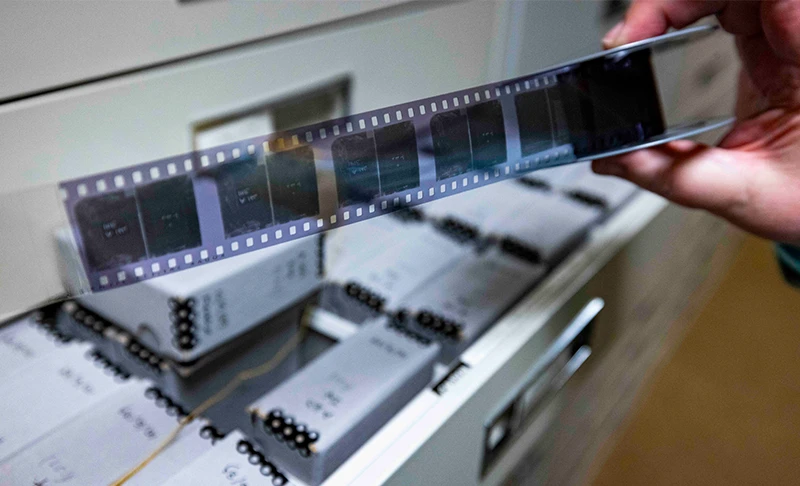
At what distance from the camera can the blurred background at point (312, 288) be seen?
1.75 feet

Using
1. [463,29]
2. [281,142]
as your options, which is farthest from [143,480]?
[463,29]

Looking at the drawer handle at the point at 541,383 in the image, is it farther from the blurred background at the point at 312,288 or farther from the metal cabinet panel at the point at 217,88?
the metal cabinet panel at the point at 217,88

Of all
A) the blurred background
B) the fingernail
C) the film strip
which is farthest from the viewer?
the fingernail

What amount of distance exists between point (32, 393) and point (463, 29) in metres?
0.73

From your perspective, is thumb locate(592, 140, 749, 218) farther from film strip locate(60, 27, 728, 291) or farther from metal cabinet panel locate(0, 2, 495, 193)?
metal cabinet panel locate(0, 2, 495, 193)

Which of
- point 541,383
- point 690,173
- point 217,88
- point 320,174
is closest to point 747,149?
point 690,173

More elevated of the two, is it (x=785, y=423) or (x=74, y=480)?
(x=74, y=480)

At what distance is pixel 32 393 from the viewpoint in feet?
1.88

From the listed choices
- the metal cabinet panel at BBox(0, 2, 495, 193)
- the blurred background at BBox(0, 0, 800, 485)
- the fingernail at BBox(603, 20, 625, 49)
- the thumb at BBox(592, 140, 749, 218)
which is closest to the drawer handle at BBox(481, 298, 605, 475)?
the blurred background at BBox(0, 0, 800, 485)

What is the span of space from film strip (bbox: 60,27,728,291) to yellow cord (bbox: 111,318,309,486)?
16cm

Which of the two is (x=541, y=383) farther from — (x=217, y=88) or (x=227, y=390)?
(x=217, y=88)

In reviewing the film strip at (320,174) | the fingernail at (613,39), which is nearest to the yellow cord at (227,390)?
the film strip at (320,174)

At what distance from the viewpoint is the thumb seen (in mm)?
608

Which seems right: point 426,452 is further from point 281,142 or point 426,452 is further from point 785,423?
point 785,423
